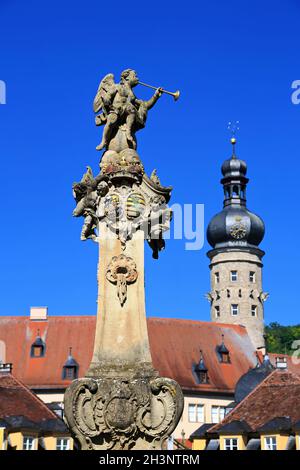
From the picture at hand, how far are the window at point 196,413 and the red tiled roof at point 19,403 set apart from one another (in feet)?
80.6

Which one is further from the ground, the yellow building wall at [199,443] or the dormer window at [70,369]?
the dormer window at [70,369]

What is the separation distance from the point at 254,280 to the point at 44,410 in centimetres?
4219

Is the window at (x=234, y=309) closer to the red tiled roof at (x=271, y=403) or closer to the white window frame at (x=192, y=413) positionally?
the white window frame at (x=192, y=413)

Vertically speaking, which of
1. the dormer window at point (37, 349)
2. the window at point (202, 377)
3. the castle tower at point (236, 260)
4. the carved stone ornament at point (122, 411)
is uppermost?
the castle tower at point (236, 260)

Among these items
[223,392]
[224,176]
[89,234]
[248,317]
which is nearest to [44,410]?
[223,392]

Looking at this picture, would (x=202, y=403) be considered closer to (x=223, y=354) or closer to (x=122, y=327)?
(x=223, y=354)

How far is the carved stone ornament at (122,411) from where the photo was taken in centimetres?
927

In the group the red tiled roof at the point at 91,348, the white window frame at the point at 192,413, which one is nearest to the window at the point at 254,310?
the red tiled roof at the point at 91,348

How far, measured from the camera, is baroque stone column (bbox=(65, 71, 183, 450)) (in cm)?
930

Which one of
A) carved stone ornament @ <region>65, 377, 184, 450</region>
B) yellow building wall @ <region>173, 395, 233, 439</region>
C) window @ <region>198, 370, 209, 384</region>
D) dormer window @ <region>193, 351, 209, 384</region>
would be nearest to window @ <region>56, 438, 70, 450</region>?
yellow building wall @ <region>173, 395, 233, 439</region>

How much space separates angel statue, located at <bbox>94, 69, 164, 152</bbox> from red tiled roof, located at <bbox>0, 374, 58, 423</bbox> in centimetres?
3289

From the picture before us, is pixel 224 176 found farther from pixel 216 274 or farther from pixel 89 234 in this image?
pixel 89 234

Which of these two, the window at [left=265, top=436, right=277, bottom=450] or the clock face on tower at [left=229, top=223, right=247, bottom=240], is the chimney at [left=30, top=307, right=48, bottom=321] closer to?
the clock face on tower at [left=229, top=223, right=247, bottom=240]

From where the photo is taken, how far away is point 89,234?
1031 centimetres
